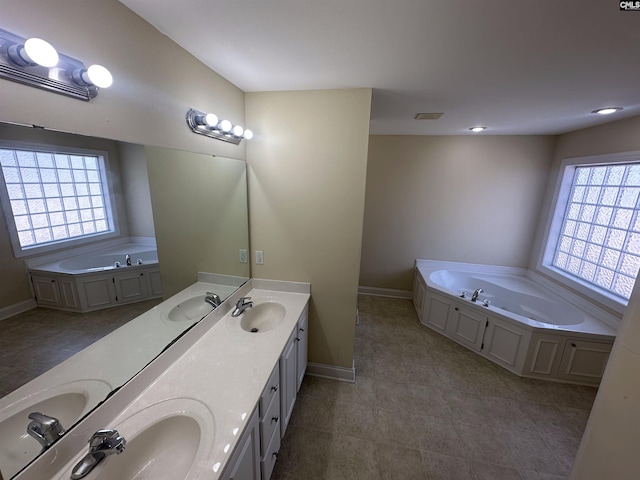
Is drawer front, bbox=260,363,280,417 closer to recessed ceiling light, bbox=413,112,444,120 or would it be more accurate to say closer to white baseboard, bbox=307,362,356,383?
white baseboard, bbox=307,362,356,383

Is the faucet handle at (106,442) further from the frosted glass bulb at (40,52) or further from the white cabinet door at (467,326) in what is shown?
the white cabinet door at (467,326)

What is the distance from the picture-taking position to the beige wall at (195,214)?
134 cm

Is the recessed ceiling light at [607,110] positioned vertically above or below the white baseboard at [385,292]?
above

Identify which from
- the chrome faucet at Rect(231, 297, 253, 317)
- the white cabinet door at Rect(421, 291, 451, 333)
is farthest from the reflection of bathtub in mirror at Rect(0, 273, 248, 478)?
the white cabinet door at Rect(421, 291, 451, 333)

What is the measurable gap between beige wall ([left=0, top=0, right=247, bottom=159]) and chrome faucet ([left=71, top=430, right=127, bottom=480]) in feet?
3.43

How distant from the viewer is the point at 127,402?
109 cm

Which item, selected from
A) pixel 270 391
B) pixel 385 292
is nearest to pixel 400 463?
pixel 270 391

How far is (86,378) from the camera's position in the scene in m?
0.96

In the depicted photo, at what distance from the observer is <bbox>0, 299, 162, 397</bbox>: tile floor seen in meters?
0.76

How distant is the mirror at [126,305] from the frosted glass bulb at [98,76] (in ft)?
0.69

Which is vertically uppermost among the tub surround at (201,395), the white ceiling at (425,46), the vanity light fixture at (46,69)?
the white ceiling at (425,46)

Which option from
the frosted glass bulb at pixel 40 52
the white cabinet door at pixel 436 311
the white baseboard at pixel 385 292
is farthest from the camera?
the white baseboard at pixel 385 292

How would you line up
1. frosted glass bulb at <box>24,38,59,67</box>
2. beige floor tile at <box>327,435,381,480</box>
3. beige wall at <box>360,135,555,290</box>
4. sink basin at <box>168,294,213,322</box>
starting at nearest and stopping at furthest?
1. frosted glass bulb at <box>24,38,59,67</box>
2. sink basin at <box>168,294,213,322</box>
3. beige floor tile at <box>327,435,381,480</box>
4. beige wall at <box>360,135,555,290</box>

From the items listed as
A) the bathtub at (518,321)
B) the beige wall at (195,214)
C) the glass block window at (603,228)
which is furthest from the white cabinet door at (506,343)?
the beige wall at (195,214)
